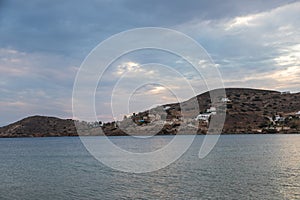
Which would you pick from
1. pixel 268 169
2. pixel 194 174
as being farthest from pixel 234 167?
pixel 194 174

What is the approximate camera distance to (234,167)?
235ft

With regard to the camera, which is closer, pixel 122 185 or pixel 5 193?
pixel 5 193

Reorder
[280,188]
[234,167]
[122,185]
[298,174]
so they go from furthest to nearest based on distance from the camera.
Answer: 1. [234,167]
2. [298,174]
3. [122,185]
4. [280,188]

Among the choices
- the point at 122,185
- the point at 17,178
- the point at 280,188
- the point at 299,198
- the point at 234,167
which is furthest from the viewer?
the point at 234,167

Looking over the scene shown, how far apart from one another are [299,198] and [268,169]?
27.1 meters

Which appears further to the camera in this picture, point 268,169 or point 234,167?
point 234,167

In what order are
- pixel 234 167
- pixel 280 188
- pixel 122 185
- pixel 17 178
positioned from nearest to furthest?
pixel 280 188 → pixel 122 185 → pixel 17 178 → pixel 234 167

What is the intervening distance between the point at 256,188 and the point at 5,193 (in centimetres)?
3652

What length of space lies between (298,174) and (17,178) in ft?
174

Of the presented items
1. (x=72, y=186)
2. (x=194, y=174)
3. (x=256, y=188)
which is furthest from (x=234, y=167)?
(x=72, y=186)

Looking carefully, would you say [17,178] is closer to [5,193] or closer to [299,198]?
[5,193]

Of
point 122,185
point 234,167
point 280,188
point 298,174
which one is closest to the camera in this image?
point 280,188

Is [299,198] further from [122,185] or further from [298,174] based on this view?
[122,185]

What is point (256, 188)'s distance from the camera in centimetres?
4762
